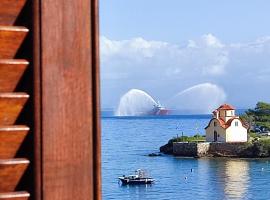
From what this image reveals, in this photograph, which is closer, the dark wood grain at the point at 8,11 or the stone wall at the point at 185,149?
the dark wood grain at the point at 8,11

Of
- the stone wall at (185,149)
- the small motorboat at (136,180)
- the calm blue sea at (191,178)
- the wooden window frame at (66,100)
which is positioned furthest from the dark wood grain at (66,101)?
the stone wall at (185,149)

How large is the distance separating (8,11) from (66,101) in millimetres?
110

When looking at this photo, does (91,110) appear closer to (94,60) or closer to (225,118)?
(94,60)

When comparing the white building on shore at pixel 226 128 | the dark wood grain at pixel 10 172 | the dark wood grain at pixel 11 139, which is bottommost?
the white building on shore at pixel 226 128

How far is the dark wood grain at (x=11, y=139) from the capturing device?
2.15ft

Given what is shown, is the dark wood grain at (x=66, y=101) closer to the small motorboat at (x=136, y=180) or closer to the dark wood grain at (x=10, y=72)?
the dark wood grain at (x=10, y=72)

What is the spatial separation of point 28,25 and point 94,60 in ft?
0.26

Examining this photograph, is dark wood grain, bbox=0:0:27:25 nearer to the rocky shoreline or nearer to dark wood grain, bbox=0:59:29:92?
dark wood grain, bbox=0:59:29:92

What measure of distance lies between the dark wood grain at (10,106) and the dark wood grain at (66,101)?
0.08ft

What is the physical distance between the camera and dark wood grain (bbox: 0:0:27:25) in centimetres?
67

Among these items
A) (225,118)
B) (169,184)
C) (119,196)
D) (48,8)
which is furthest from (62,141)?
(225,118)

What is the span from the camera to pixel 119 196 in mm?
23344

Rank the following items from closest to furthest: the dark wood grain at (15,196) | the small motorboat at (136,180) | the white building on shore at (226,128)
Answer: the dark wood grain at (15,196) → the small motorboat at (136,180) → the white building on shore at (226,128)

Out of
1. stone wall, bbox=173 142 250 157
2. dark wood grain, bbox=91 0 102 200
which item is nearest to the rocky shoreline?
stone wall, bbox=173 142 250 157
